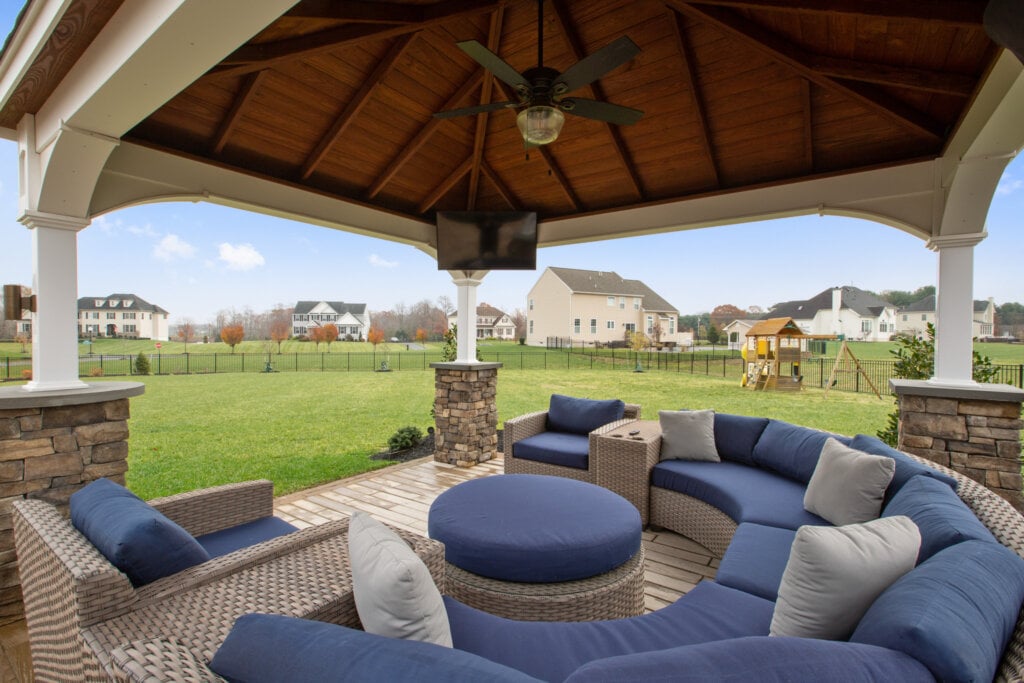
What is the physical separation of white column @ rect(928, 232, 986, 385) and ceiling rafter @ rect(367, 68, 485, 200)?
12.2ft

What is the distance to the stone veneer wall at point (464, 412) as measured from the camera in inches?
214

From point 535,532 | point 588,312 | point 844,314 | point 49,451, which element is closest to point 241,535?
point 49,451

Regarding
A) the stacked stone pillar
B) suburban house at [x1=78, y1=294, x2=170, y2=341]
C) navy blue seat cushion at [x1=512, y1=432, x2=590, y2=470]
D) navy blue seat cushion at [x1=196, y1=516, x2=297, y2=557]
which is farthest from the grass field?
the stacked stone pillar

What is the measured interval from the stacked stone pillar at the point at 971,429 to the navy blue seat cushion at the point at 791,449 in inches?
26.6

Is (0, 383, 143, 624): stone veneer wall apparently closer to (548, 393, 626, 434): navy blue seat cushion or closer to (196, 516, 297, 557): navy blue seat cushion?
(196, 516, 297, 557): navy blue seat cushion

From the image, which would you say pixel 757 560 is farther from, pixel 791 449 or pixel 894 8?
pixel 894 8

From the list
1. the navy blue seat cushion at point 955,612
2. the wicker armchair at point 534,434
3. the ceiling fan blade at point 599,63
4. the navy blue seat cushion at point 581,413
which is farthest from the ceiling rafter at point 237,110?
the navy blue seat cushion at point 955,612

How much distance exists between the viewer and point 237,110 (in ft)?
11.2

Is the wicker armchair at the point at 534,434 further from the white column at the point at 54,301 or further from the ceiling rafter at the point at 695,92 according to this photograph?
the white column at the point at 54,301

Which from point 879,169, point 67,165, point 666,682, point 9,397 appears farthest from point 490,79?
point 666,682

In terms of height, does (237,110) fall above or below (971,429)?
above

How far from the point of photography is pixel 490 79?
3703mm

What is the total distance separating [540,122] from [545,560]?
2.28 meters

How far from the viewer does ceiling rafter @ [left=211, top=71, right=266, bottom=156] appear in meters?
3.24
